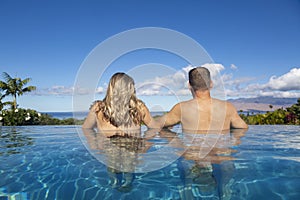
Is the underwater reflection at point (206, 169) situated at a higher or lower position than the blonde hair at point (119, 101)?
lower

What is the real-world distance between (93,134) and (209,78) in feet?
8.90

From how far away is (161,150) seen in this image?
4164mm

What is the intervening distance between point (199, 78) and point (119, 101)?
5.29 feet

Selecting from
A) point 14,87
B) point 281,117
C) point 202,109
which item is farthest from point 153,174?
point 14,87

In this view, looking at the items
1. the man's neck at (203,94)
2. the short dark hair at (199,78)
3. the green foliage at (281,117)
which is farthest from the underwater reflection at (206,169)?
the green foliage at (281,117)

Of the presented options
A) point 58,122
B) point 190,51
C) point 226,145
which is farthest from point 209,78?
point 58,122

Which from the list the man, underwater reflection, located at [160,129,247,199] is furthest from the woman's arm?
underwater reflection, located at [160,129,247,199]

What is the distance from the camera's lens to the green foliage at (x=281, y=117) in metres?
11.5

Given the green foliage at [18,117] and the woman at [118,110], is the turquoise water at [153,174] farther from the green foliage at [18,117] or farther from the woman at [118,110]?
the green foliage at [18,117]

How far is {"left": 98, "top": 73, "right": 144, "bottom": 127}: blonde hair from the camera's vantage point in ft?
17.0

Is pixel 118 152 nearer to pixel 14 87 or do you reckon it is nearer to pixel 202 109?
pixel 202 109

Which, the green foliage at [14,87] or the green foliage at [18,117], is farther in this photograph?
the green foliage at [14,87]

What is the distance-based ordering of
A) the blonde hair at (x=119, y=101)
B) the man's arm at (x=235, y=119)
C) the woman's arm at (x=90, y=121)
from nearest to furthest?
the blonde hair at (x=119, y=101), the man's arm at (x=235, y=119), the woman's arm at (x=90, y=121)

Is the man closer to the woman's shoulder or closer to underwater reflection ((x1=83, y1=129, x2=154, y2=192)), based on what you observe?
underwater reflection ((x1=83, y1=129, x2=154, y2=192))
